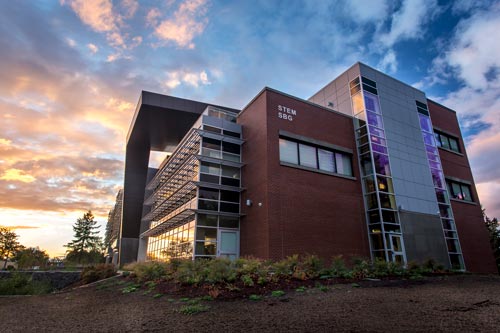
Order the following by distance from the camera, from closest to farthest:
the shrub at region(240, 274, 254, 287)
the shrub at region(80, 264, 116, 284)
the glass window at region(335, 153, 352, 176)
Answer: the shrub at region(240, 274, 254, 287)
the shrub at region(80, 264, 116, 284)
the glass window at region(335, 153, 352, 176)

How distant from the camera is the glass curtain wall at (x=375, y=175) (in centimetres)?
2102

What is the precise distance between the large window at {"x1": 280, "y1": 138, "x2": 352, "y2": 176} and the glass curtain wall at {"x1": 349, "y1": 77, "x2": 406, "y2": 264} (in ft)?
4.95

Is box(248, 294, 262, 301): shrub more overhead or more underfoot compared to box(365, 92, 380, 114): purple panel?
more underfoot

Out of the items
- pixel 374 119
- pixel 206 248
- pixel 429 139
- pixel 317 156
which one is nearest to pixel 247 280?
pixel 206 248

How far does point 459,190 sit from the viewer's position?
28.3 m

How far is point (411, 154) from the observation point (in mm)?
25016

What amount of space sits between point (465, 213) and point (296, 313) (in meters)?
26.3

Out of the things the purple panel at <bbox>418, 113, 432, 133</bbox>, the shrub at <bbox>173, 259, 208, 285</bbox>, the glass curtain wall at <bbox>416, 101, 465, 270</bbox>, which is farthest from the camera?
the purple panel at <bbox>418, 113, 432, 133</bbox>

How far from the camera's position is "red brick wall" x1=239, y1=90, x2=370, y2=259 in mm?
18562

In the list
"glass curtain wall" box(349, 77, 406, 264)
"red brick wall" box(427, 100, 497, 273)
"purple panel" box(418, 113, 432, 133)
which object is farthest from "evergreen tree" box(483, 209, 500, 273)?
"glass curtain wall" box(349, 77, 406, 264)

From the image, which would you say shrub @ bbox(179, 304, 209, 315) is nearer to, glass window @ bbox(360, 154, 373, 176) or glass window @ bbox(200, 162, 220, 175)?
glass window @ bbox(200, 162, 220, 175)

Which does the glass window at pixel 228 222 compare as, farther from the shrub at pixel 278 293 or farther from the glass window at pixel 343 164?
the shrub at pixel 278 293

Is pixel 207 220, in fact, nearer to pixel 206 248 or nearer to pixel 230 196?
A: pixel 206 248

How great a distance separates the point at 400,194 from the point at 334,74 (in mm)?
11757
